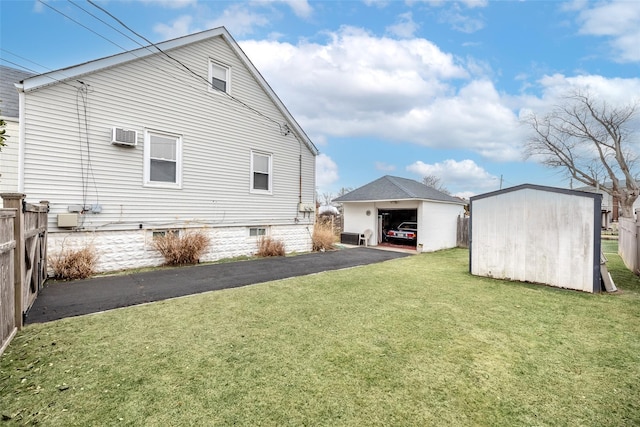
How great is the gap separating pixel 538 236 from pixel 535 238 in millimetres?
88

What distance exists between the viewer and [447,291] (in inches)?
252

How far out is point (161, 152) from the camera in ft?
29.5

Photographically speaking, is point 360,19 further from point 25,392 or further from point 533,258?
point 25,392

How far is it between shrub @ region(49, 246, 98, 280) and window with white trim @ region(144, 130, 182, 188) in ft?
8.32

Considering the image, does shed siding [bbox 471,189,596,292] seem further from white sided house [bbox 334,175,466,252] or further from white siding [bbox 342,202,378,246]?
white siding [bbox 342,202,378,246]

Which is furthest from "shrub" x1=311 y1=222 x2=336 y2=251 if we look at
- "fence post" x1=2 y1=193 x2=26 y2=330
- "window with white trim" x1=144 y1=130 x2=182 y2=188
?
"fence post" x1=2 y1=193 x2=26 y2=330

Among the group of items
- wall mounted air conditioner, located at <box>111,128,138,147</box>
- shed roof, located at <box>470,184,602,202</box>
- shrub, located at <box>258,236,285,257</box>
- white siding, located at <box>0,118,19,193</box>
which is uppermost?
wall mounted air conditioner, located at <box>111,128,138,147</box>

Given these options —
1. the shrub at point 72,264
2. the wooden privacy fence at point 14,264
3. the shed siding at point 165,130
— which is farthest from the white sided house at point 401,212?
the wooden privacy fence at point 14,264

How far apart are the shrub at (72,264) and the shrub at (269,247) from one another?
207 inches

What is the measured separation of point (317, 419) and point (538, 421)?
1.79 metres

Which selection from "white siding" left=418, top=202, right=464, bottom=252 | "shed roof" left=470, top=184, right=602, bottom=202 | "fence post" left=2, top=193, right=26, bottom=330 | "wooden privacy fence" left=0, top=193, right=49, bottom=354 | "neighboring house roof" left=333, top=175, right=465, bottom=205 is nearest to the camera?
"wooden privacy fence" left=0, top=193, right=49, bottom=354

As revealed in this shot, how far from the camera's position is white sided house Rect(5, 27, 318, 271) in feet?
24.0

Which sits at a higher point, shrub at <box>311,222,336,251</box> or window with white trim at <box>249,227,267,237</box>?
window with white trim at <box>249,227,267,237</box>

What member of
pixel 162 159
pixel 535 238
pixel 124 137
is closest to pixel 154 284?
pixel 162 159
